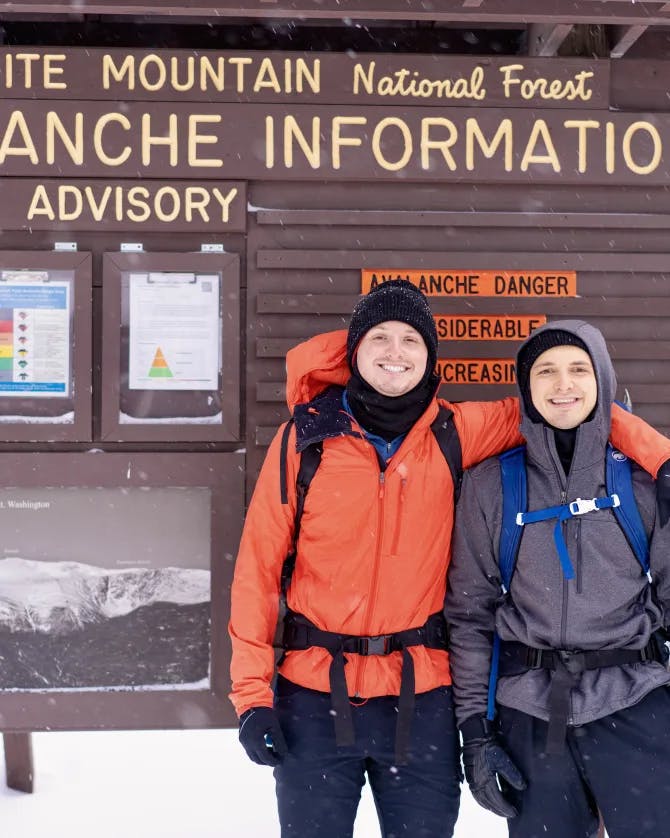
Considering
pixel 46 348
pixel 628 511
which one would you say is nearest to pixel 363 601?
pixel 628 511

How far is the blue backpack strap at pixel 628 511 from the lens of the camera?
2.70 metres

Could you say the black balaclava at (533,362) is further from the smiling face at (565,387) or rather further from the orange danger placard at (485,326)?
the orange danger placard at (485,326)

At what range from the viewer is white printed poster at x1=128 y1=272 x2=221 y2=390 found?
3828 mm

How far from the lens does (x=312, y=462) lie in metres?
2.95

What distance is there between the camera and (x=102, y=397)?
12.5 feet

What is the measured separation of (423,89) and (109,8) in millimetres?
1471

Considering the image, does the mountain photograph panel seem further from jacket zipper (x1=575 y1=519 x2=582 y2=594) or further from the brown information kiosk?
jacket zipper (x1=575 y1=519 x2=582 y2=594)

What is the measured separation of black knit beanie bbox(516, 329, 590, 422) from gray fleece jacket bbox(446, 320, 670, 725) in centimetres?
3

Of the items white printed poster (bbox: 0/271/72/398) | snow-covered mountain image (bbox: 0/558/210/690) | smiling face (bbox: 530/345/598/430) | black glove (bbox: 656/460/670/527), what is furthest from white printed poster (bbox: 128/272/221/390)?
black glove (bbox: 656/460/670/527)

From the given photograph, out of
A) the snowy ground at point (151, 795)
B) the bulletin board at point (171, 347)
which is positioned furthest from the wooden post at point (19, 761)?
the bulletin board at point (171, 347)

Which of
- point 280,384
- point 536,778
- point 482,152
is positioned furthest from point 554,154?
point 536,778

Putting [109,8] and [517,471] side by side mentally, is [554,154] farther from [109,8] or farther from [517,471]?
[109,8]

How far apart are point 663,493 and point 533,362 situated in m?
0.64

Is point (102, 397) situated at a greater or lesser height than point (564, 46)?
lesser
